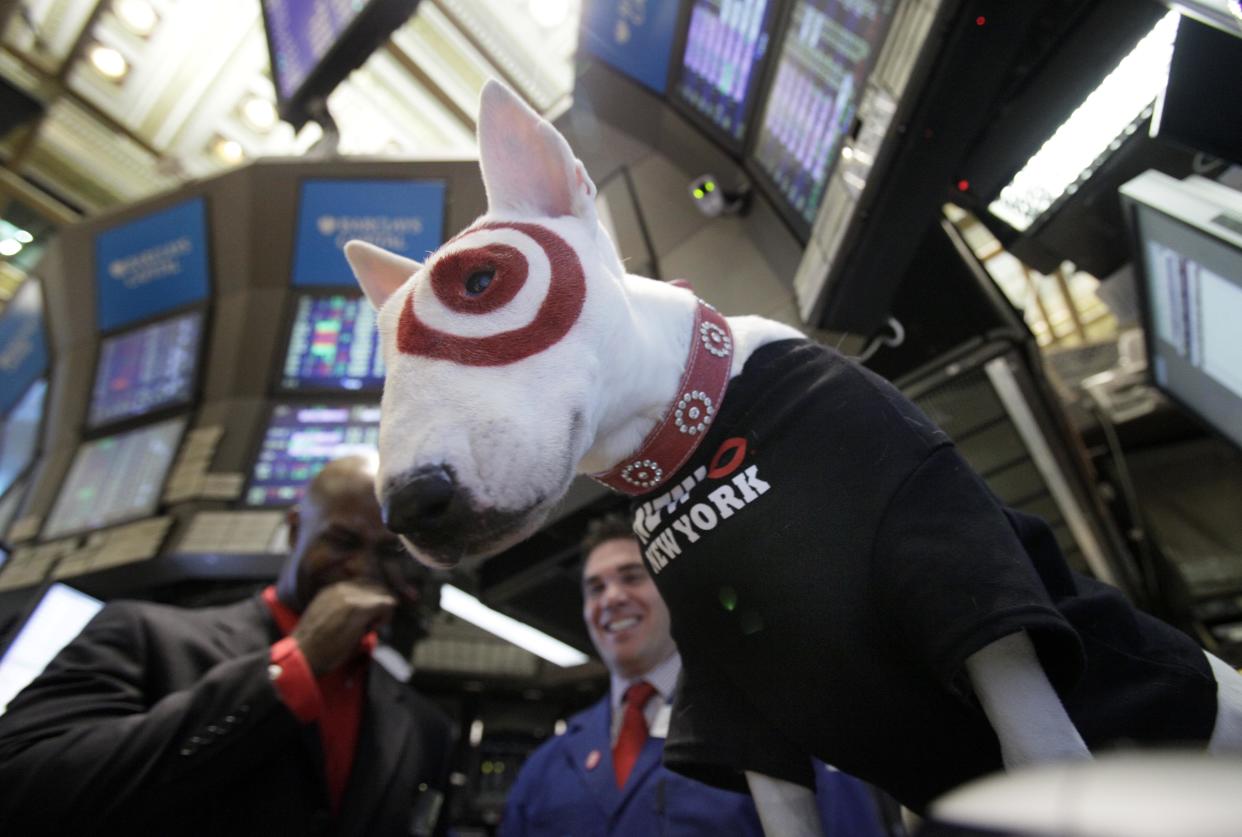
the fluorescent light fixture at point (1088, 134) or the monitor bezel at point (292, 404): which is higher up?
the fluorescent light fixture at point (1088, 134)

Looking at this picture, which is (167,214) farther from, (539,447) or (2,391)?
(539,447)

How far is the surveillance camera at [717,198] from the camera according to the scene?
2.19 m

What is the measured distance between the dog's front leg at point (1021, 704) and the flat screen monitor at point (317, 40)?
2.74m

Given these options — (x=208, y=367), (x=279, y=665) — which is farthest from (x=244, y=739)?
(x=208, y=367)

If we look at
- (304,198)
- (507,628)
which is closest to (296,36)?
(304,198)

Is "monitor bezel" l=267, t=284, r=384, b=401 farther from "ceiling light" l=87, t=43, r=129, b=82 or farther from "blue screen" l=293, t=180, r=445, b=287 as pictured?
"ceiling light" l=87, t=43, r=129, b=82

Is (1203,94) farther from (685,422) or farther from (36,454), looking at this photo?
(36,454)

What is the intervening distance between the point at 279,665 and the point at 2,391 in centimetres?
395

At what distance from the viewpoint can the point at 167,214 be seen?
3412 millimetres

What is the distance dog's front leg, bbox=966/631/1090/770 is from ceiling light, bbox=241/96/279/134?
5631mm

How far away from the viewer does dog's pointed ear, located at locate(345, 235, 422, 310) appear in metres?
0.74

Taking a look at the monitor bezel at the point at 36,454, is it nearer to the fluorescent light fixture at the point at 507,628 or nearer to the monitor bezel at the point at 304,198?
the monitor bezel at the point at 304,198

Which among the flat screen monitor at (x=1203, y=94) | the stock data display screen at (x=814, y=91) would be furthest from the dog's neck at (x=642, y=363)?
the stock data display screen at (x=814, y=91)

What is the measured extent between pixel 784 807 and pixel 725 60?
2069 mm
